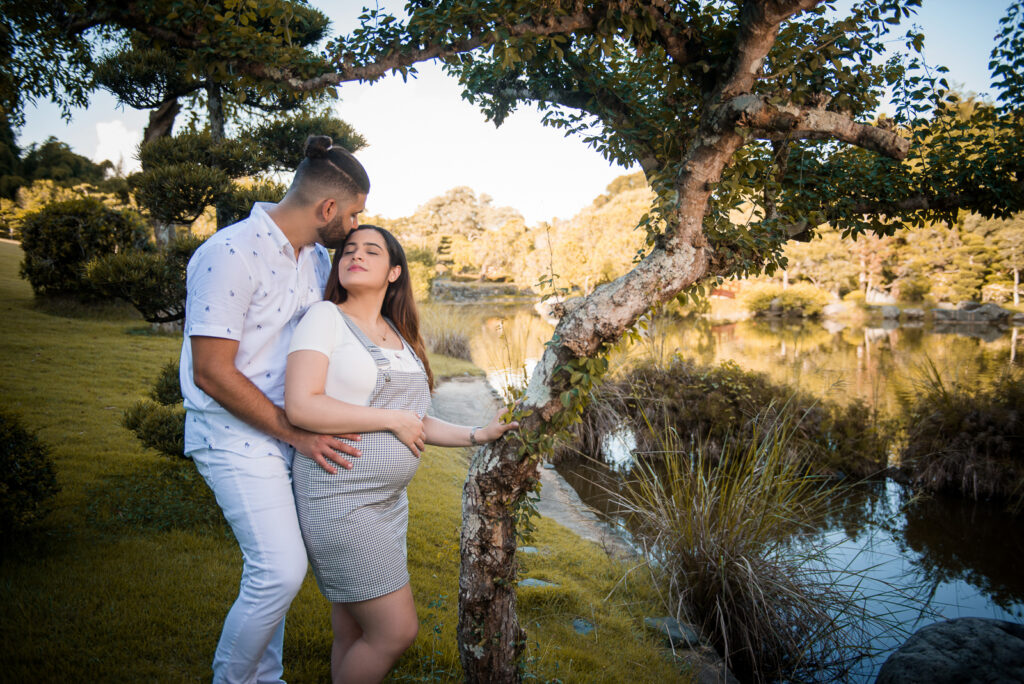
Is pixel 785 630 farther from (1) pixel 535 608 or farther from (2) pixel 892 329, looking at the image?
(2) pixel 892 329

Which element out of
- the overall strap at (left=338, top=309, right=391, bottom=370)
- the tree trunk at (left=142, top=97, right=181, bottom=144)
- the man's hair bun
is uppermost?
the tree trunk at (left=142, top=97, right=181, bottom=144)

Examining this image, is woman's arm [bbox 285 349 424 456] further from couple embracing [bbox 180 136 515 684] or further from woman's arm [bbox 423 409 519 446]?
woman's arm [bbox 423 409 519 446]

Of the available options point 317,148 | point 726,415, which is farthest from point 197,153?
point 726,415

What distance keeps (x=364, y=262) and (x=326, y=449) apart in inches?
28.3

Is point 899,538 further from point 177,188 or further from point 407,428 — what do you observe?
point 177,188

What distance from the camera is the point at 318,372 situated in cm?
184

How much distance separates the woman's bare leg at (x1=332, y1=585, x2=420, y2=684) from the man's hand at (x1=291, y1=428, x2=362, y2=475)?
0.49 metres

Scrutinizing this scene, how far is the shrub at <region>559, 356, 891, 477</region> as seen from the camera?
6840 mm

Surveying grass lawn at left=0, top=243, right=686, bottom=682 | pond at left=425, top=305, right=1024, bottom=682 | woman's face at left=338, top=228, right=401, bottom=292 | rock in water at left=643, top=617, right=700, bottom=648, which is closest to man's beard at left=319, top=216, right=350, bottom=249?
woman's face at left=338, top=228, right=401, bottom=292

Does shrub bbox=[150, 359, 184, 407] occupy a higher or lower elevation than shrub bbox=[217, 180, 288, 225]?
lower

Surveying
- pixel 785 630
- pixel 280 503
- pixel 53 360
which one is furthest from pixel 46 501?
pixel 53 360

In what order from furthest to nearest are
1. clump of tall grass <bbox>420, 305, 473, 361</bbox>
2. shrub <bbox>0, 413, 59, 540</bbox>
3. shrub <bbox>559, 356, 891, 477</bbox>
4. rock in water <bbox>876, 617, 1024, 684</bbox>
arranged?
clump of tall grass <bbox>420, 305, 473, 361</bbox>
shrub <bbox>559, 356, 891, 477</bbox>
shrub <bbox>0, 413, 59, 540</bbox>
rock in water <bbox>876, 617, 1024, 684</bbox>

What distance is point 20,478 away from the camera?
9.96 feet

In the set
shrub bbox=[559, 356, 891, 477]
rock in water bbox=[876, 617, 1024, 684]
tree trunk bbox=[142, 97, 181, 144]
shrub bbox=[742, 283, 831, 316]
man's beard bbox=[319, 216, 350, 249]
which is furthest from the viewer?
shrub bbox=[742, 283, 831, 316]
